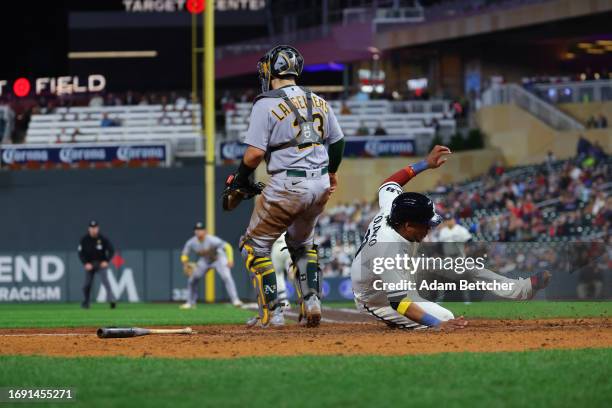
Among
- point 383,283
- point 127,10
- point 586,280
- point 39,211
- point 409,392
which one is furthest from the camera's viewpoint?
point 127,10

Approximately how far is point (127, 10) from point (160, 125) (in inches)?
775

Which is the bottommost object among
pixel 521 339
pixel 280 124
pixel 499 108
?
pixel 521 339

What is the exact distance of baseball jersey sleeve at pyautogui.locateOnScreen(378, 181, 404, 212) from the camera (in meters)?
10.3

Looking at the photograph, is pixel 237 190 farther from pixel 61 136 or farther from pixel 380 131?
pixel 61 136

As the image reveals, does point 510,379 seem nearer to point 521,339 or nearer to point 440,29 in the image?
point 521,339

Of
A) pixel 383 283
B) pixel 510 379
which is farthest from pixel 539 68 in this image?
pixel 510 379

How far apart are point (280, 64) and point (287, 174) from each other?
0.96 metres

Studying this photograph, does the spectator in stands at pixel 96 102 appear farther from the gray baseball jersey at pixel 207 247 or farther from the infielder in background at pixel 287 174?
the infielder in background at pixel 287 174

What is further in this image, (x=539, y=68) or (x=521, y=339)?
(x=539, y=68)

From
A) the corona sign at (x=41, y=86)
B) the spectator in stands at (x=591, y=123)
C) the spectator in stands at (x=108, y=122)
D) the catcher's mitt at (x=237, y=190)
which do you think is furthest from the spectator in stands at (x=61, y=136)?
the catcher's mitt at (x=237, y=190)

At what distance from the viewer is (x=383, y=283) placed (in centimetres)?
984

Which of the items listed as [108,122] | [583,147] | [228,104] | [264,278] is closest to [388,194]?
[264,278]

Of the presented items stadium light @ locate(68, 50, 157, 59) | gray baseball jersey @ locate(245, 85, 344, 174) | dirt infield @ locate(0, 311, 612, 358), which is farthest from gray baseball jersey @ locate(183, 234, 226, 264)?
stadium light @ locate(68, 50, 157, 59)

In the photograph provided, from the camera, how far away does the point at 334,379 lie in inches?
264
